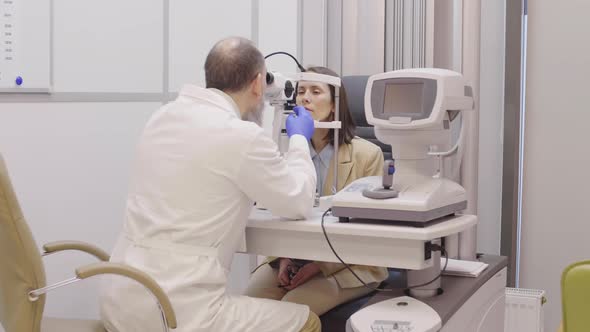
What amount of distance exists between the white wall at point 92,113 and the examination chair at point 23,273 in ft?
2.14

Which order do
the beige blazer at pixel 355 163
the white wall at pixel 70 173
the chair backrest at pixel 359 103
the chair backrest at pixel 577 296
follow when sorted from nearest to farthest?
the chair backrest at pixel 577 296, the white wall at pixel 70 173, the beige blazer at pixel 355 163, the chair backrest at pixel 359 103

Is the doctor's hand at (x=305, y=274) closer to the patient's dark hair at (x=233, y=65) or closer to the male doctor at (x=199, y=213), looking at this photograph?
the male doctor at (x=199, y=213)

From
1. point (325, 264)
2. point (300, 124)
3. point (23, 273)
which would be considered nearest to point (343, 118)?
point (300, 124)

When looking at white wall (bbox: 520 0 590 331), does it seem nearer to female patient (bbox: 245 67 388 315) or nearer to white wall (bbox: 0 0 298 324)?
female patient (bbox: 245 67 388 315)

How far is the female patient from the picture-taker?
7.59 ft

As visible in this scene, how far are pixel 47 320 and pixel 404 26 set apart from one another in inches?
76.8

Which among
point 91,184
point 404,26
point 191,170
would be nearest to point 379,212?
point 191,170

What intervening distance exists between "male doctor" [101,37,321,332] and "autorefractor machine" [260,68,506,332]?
0.15 metres

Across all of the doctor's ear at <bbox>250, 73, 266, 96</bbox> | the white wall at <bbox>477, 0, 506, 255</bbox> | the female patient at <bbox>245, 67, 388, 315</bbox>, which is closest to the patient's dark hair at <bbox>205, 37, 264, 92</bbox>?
the doctor's ear at <bbox>250, 73, 266, 96</bbox>

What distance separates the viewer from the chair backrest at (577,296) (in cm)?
91

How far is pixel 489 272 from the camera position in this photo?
239cm

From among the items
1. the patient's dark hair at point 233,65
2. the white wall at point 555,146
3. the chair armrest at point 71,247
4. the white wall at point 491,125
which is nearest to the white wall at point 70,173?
the chair armrest at point 71,247

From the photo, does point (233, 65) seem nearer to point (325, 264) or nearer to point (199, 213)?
point (199, 213)

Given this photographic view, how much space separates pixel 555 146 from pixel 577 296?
2.40m
